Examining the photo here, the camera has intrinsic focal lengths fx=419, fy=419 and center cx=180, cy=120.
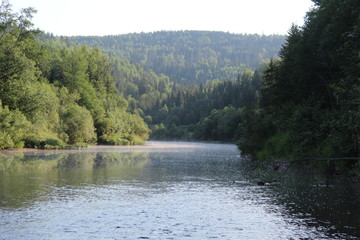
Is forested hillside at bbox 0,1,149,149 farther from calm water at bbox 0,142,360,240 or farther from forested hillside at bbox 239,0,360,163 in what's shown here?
calm water at bbox 0,142,360,240

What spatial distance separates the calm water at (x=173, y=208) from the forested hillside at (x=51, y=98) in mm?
41921

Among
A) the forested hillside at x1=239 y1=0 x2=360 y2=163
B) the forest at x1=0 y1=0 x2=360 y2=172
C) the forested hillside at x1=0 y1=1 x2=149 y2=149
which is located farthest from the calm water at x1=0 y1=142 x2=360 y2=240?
the forested hillside at x1=0 y1=1 x2=149 y2=149

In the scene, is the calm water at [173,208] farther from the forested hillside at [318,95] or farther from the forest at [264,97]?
the forest at [264,97]

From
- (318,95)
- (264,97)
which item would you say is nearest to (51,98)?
(264,97)

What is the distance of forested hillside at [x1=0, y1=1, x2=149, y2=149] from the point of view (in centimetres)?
7150

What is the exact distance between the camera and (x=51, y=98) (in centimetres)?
8225

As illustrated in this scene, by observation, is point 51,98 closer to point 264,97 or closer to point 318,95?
point 264,97

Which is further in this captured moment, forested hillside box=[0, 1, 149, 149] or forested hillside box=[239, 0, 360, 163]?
forested hillside box=[0, 1, 149, 149]

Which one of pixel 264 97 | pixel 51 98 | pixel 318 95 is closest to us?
pixel 318 95

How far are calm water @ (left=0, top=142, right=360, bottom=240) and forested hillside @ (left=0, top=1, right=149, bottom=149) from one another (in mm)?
41921

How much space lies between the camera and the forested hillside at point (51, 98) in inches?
2815

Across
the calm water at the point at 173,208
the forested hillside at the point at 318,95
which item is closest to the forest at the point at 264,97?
the forested hillside at the point at 318,95

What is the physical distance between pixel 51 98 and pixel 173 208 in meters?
67.0

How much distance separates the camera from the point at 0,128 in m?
62.8
